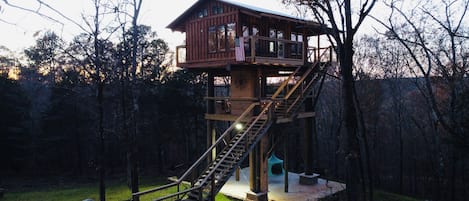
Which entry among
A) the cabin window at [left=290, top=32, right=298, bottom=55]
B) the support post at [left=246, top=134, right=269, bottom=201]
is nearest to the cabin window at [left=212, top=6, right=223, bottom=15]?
the cabin window at [left=290, top=32, right=298, bottom=55]

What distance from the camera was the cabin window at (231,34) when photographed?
47.3ft

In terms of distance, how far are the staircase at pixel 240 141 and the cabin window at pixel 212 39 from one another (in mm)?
3138

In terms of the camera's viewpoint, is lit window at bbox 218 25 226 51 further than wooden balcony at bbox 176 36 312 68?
Yes

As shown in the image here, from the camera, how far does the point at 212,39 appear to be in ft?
50.3

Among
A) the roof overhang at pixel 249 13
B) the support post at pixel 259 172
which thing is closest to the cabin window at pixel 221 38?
the roof overhang at pixel 249 13

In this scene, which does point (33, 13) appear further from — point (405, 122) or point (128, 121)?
point (405, 122)

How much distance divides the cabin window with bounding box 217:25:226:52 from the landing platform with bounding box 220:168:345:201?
6.52 m

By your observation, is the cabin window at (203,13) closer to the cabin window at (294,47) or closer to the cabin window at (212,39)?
the cabin window at (212,39)

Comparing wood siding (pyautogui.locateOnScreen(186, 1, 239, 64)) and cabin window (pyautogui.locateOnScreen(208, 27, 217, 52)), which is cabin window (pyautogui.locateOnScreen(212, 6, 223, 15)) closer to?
wood siding (pyautogui.locateOnScreen(186, 1, 239, 64))

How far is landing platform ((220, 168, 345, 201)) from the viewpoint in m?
15.1

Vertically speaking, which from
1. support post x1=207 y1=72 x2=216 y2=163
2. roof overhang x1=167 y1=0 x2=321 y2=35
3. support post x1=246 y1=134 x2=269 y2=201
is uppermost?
roof overhang x1=167 y1=0 x2=321 y2=35

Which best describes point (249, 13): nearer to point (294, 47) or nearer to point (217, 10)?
point (217, 10)

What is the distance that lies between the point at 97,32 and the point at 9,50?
28459 millimetres

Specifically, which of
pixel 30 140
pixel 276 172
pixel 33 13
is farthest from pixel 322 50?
pixel 30 140
